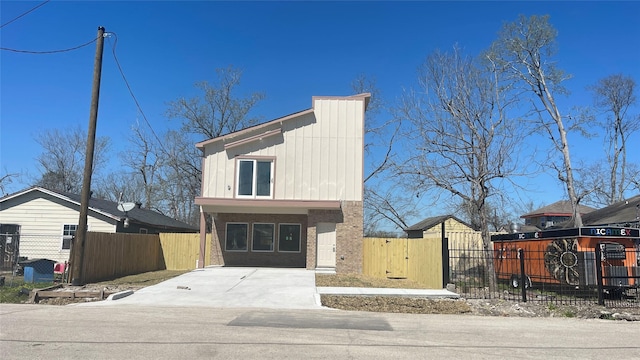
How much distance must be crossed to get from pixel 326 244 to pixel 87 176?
36.6 ft

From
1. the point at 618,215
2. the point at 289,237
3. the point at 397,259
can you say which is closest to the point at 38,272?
the point at 289,237

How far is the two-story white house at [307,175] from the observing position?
2258cm

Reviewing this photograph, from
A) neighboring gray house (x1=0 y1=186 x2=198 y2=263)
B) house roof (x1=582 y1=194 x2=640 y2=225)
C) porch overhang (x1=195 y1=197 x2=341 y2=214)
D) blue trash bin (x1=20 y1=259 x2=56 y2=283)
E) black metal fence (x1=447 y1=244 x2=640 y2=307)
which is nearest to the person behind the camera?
black metal fence (x1=447 y1=244 x2=640 y2=307)

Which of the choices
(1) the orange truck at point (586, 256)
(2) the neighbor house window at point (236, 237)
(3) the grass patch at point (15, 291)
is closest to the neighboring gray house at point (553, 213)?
(1) the orange truck at point (586, 256)

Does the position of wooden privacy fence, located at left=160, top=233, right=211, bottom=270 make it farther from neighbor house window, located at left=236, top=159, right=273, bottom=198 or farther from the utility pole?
the utility pole

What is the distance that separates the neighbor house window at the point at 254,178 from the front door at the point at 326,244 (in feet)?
10.1

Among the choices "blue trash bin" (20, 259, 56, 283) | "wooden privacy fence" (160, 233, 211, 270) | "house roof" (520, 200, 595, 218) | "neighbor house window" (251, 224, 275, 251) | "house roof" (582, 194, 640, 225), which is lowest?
"blue trash bin" (20, 259, 56, 283)

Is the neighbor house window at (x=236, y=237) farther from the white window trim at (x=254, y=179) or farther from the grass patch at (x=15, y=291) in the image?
the grass patch at (x=15, y=291)

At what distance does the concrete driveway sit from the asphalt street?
1403 millimetres

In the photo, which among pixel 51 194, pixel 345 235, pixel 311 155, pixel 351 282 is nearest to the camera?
pixel 351 282

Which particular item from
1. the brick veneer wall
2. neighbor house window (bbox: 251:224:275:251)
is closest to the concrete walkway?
the brick veneer wall

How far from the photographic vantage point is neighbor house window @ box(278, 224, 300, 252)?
24.4 meters

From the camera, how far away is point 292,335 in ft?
27.6

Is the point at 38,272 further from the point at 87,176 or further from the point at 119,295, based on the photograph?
the point at 119,295
